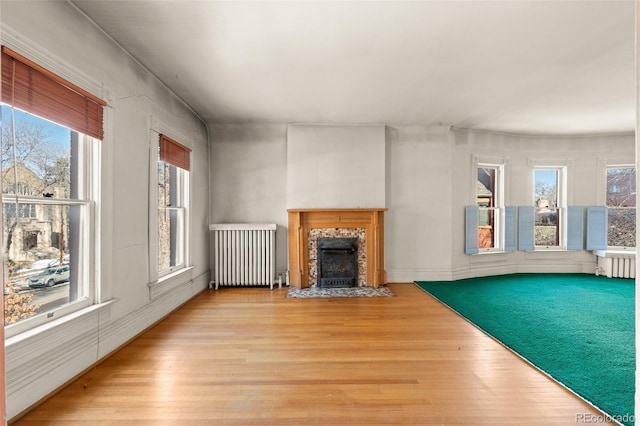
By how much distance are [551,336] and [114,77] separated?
16.0 ft

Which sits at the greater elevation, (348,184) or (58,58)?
(58,58)

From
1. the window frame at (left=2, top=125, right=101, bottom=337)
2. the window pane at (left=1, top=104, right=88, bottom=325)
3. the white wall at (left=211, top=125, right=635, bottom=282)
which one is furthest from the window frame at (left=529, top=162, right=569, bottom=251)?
the window pane at (left=1, top=104, right=88, bottom=325)

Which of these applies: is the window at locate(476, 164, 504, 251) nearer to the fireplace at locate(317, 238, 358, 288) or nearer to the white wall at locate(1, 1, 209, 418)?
the fireplace at locate(317, 238, 358, 288)

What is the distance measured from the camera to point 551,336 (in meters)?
3.31

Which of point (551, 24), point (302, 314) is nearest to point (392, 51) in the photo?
point (551, 24)

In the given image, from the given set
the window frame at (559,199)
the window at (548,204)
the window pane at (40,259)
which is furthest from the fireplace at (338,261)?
the window at (548,204)

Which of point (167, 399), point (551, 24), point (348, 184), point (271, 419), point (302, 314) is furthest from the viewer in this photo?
point (348, 184)

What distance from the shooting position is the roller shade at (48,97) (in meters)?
2.04

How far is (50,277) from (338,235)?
150 inches

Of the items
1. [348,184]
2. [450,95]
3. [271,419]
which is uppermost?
[450,95]

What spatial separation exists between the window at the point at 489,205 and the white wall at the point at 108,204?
5418 millimetres

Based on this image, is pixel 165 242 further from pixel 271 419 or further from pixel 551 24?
pixel 551 24

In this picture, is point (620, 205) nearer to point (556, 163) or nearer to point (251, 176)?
point (556, 163)

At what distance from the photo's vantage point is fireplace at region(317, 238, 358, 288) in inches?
212
